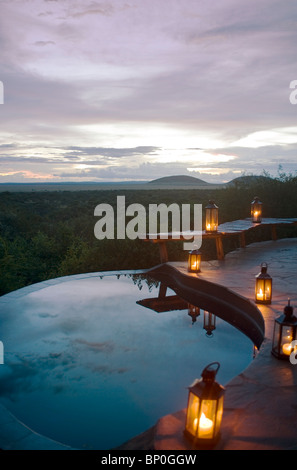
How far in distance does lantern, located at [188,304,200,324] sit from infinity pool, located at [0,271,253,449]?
0.21ft

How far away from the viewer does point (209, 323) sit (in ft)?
16.6

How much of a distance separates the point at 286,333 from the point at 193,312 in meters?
2.41

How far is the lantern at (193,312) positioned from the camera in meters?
5.32

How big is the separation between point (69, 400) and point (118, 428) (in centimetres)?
59

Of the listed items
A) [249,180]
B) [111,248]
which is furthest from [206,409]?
[249,180]

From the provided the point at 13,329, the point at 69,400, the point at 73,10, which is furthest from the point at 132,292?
the point at 73,10

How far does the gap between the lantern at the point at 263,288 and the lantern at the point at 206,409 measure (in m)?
3.00

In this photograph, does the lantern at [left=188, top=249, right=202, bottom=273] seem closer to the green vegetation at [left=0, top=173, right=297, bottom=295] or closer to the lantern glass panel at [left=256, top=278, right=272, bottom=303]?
the green vegetation at [left=0, top=173, right=297, bottom=295]

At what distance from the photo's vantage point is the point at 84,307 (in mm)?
5688

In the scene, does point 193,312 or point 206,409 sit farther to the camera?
point 193,312

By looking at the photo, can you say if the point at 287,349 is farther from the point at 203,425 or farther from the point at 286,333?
the point at 203,425

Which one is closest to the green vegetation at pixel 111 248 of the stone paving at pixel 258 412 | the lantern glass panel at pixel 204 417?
the stone paving at pixel 258 412

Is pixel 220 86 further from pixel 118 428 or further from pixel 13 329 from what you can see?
pixel 118 428

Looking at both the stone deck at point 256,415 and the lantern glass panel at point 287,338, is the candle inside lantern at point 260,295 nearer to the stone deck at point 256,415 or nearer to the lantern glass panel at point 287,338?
the stone deck at point 256,415
